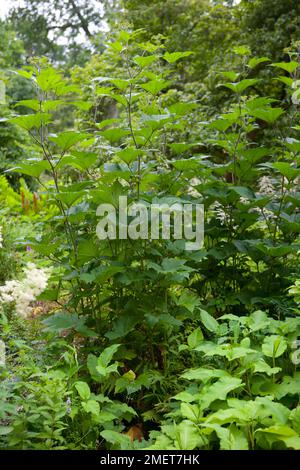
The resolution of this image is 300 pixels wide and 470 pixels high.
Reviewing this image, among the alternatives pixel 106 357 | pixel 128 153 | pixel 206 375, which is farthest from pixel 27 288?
pixel 206 375

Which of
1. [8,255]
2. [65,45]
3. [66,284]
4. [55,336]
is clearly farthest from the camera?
[65,45]

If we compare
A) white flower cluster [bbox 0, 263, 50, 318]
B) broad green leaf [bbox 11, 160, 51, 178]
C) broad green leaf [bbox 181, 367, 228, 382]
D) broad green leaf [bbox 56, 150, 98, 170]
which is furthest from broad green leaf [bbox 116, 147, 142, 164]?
broad green leaf [bbox 181, 367, 228, 382]

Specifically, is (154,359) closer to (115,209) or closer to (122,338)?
(122,338)

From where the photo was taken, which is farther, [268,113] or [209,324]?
[268,113]

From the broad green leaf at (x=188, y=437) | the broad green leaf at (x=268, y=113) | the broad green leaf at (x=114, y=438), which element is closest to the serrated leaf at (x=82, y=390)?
the broad green leaf at (x=114, y=438)

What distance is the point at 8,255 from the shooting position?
3.73m

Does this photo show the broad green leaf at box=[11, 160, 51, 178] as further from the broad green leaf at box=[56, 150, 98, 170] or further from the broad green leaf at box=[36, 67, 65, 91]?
the broad green leaf at box=[36, 67, 65, 91]

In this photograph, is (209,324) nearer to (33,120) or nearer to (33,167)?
(33,167)

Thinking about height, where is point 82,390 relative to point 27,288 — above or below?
below

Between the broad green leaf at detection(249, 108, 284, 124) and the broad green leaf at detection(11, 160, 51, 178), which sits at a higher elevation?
the broad green leaf at detection(249, 108, 284, 124)

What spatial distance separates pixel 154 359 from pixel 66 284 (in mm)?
1406

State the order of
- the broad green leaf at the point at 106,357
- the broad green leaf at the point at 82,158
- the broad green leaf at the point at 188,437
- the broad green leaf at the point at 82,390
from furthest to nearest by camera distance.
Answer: the broad green leaf at the point at 82,158
the broad green leaf at the point at 106,357
the broad green leaf at the point at 82,390
the broad green leaf at the point at 188,437

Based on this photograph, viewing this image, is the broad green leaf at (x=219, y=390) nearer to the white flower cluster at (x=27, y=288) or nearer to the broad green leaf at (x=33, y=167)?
the white flower cluster at (x=27, y=288)

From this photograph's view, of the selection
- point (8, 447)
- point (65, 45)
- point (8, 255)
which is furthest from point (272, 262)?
point (65, 45)
